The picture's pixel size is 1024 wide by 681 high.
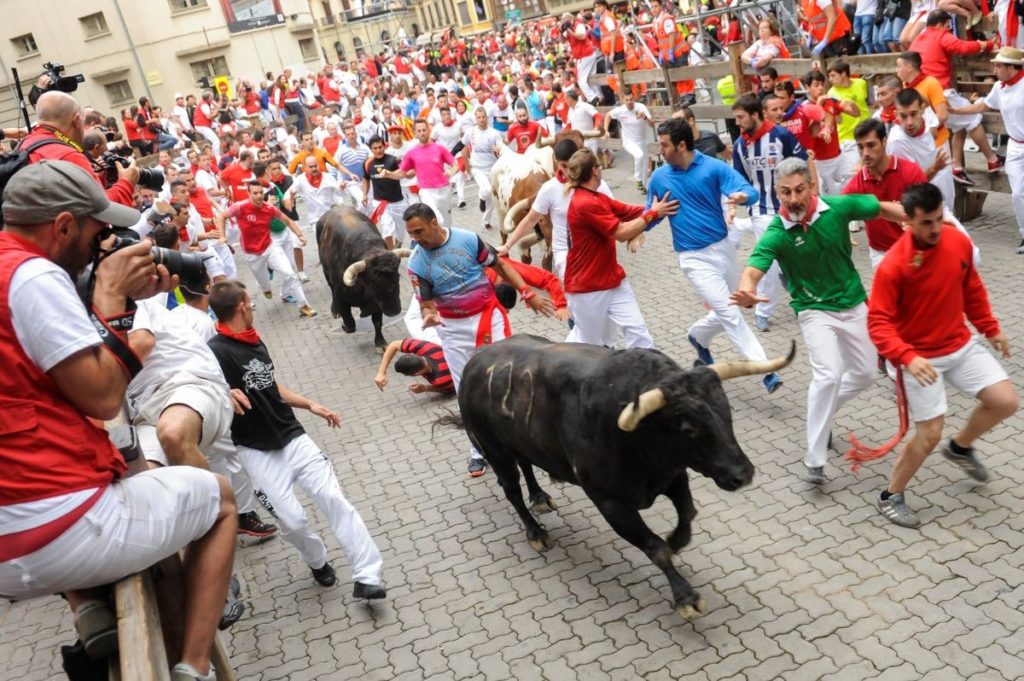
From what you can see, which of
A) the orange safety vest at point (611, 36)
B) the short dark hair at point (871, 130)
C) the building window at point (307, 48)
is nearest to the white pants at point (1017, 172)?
the short dark hair at point (871, 130)

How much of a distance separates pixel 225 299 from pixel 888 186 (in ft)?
16.7

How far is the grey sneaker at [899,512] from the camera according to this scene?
578cm

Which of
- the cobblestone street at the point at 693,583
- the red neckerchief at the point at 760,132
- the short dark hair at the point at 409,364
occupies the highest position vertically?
the red neckerchief at the point at 760,132

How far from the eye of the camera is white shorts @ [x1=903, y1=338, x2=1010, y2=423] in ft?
18.3

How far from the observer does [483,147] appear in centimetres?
1720

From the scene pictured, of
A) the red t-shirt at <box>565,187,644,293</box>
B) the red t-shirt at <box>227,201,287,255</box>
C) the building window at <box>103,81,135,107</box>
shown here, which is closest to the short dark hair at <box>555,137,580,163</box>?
the red t-shirt at <box>565,187,644,293</box>

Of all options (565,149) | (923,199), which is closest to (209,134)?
(565,149)

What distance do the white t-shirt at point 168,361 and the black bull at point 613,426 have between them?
193 centimetres

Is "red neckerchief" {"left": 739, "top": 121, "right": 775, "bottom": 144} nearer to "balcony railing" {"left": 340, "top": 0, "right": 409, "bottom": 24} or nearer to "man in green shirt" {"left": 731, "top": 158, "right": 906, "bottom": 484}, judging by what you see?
"man in green shirt" {"left": 731, "top": 158, "right": 906, "bottom": 484}

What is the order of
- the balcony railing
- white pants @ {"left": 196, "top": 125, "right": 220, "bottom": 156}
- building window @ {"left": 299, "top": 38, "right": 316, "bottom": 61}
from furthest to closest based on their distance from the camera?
the balcony railing → building window @ {"left": 299, "top": 38, "right": 316, "bottom": 61} → white pants @ {"left": 196, "top": 125, "right": 220, "bottom": 156}

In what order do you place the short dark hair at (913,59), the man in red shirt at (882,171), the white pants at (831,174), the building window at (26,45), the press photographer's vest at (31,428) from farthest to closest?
the building window at (26,45) → the white pants at (831,174) → the short dark hair at (913,59) → the man in red shirt at (882,171) → the press photographer's vest at (31,428)

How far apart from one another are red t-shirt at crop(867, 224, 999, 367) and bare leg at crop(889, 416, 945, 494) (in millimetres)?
425

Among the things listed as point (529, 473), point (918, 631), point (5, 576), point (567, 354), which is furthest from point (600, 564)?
point (5, 576)

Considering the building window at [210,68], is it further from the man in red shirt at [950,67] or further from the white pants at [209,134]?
the man in red shirt at [950,67]
